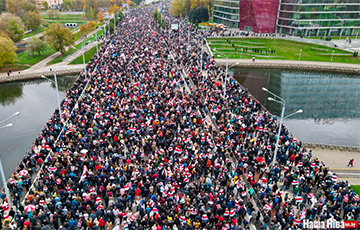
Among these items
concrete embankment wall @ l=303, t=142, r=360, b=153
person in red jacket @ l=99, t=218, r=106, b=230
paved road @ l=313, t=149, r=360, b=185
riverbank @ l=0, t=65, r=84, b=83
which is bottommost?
paved road @ l=313, t=149, r=360, b=185

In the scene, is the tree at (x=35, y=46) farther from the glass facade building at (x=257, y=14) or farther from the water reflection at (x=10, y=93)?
the glass facade building at (x=257, y=14)

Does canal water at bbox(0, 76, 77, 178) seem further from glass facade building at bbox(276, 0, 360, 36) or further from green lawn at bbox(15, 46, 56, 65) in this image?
glass facade building at bbox(276, 0, 360, 36)

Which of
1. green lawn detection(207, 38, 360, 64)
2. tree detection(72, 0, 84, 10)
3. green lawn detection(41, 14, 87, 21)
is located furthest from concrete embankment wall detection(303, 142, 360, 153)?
tree detection(72, 0, 84, 10)

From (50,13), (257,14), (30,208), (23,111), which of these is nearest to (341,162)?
(30,208)

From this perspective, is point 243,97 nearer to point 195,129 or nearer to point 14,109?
point 195,129

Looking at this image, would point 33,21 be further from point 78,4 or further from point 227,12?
point 78,4

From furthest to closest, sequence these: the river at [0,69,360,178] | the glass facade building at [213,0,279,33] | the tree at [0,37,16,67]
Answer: the glass facade building at [213,0,279,33] < the tree at [0,37,16,67] < the river at [0,69,360,178]

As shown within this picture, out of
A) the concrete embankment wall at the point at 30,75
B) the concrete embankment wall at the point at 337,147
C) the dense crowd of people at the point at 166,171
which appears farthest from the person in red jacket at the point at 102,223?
the concrete embankment wall at the point at 30,75

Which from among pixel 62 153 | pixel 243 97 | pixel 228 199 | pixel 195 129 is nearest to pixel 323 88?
pixel 243 97
